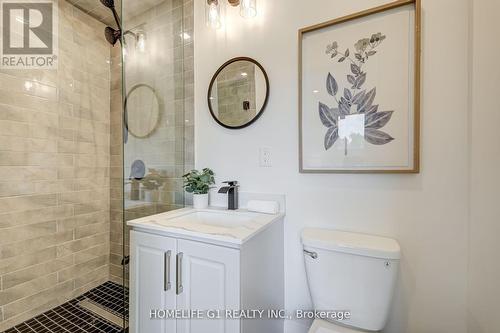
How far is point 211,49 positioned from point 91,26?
133 centimetres

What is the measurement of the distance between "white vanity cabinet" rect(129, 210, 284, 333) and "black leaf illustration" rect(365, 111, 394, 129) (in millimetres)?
715

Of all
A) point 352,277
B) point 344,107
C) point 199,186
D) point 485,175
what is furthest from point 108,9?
point 485,175

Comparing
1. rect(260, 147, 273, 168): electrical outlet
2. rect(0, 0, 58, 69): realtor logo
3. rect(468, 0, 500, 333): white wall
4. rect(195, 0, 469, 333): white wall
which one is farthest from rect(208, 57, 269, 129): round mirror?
rect(0, 0, 58, 69): realtor logo

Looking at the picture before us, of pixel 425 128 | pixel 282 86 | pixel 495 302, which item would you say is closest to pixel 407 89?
pixel 425 128

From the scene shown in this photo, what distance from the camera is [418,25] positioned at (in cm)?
95

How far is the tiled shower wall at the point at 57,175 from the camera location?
1.47 meters

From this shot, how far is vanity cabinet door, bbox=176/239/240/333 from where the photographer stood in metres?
0.84

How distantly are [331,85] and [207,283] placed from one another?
114 centimetres

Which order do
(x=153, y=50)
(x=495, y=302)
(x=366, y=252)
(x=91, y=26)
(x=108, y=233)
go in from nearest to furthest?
(x=495, y=302) < (x=366, y=252) < (x=153, y=50) < (x=91, y=26) < (x=108, y=233)

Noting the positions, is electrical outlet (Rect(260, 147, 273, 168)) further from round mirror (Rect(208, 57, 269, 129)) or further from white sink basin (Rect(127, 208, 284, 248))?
white sink basin (Rect(127, 208, 284, 248))

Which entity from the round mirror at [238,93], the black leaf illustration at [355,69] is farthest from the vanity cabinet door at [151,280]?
the black leaf illustration at [355,69]

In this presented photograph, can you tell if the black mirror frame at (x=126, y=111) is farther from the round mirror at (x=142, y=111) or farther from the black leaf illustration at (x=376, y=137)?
the black leaf illustration at (x=376, y=137)

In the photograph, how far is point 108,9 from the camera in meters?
1.83

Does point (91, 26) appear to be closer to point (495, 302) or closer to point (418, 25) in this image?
point (418, 25)
